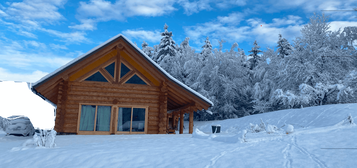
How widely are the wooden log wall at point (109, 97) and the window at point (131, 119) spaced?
0.30 m

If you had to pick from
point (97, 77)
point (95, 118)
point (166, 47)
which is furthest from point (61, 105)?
point (166, 47)

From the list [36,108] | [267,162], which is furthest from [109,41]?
[36,108]

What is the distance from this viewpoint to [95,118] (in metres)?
11.6

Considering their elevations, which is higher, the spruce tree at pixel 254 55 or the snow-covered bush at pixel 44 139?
the spruce tree at pixel 254 55

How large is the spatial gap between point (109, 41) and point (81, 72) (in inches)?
80.4

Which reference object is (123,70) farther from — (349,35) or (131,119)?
(349,35)

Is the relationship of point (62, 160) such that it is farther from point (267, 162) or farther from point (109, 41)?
point (109, 41)

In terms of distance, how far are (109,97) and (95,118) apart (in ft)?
3.88

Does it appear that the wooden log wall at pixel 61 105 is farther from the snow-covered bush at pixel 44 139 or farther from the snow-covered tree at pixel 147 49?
the snow-covered tree at pixel 147 49

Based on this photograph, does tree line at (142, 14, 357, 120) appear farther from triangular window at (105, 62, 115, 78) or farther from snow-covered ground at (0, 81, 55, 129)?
snow-covered ground at (0, 81, 55, 129)

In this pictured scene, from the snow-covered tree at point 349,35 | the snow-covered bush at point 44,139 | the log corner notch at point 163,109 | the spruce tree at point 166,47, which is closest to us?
the snow-covered bush at point 44,139

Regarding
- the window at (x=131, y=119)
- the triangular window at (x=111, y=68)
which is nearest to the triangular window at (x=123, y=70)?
the triangular window at (x=111, y=68)

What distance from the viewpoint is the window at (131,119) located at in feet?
39.0

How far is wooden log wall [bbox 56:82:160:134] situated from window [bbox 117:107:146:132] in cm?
30
